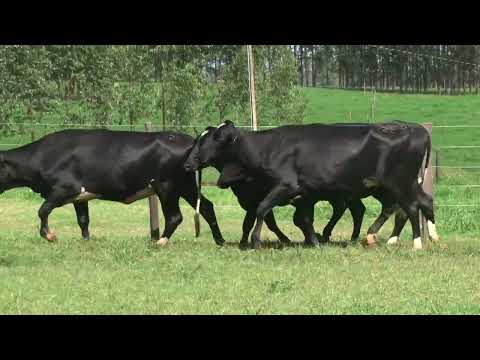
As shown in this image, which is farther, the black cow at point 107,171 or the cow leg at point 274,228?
the cow leg at point 274,228

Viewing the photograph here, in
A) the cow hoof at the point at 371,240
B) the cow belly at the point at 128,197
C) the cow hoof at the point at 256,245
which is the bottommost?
the cow hoof at the point at 371,240

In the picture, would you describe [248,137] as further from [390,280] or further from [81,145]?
[390,280]

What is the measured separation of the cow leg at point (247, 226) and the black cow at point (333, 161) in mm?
429

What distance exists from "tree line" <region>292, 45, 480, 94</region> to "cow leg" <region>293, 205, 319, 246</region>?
46854 millimetres

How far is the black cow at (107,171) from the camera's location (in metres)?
12.9

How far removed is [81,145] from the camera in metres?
13.3

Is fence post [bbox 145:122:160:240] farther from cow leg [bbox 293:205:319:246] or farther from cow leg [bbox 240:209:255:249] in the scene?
cow leg [bbox 293:205:319:246]

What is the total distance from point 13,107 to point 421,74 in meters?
40.4

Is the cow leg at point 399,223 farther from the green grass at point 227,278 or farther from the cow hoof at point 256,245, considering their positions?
the cow hoof at point 256,245

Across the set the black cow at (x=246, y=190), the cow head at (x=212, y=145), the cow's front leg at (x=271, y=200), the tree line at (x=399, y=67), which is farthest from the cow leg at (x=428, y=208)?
the tree line at (x=399, y=67)

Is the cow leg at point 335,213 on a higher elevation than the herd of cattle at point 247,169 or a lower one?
lower

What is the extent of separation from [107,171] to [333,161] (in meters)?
3.38

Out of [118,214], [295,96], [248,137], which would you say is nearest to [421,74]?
[295,96]

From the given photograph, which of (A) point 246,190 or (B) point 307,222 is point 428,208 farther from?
(A) point 246,190
